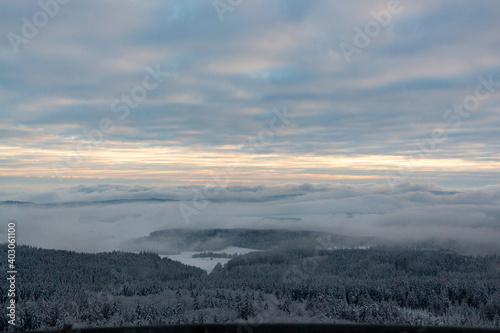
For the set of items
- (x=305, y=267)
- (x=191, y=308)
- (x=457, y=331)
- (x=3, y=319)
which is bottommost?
(x=305, y=267)

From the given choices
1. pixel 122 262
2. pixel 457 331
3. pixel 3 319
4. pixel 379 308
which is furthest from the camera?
pixel 122 262

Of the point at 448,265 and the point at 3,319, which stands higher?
the point at 3,319

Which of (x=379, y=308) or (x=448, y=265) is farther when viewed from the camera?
(x=448, y=265)

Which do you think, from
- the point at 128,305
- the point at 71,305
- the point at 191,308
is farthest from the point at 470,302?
the point at 71,305

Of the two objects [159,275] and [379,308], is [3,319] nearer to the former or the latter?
[379,308]

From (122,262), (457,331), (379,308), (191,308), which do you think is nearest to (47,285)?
(191,308)

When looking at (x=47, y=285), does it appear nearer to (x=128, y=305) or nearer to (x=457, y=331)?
(x=128, y=305)

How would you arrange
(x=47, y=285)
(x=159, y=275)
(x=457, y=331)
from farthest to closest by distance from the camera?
(x=159, y=275) → (x=47, y=285) → (x=457, y=331)
